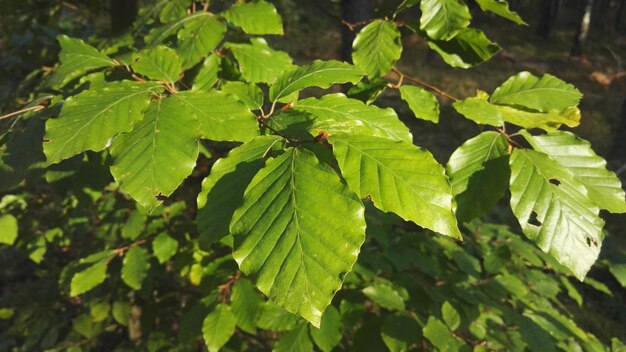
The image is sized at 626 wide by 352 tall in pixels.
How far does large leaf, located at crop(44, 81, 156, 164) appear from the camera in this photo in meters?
0.71

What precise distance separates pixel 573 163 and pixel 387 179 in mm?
605

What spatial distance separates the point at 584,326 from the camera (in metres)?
3.96

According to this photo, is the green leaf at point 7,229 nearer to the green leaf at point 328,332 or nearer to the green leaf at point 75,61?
the green leaf at point 75,61

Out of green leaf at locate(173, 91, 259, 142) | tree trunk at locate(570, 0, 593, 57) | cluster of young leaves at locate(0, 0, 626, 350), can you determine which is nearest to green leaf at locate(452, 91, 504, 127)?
cluster of young leaves at locate(0, 0, 626, 350)

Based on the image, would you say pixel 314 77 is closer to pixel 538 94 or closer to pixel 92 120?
pixel 92 120

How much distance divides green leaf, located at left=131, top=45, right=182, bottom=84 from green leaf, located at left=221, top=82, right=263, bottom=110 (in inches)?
5.3

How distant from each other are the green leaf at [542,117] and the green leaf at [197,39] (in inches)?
31.4

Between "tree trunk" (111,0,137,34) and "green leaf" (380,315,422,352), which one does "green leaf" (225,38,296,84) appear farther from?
"tree trunk" (111,0,137,34)

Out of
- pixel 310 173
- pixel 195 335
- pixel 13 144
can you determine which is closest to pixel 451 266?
pixel 195 335

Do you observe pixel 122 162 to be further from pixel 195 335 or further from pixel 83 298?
pixel 83 298

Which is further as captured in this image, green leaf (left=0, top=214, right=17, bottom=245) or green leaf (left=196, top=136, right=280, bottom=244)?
green leaf (left=0, top=214, right=17, bottom=245)

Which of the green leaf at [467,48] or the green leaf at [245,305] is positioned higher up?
the green leaf at [467,48]

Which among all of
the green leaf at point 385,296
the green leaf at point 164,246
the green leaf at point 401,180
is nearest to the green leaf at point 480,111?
the green leaf at point 401,180

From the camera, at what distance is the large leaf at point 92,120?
0.71m
